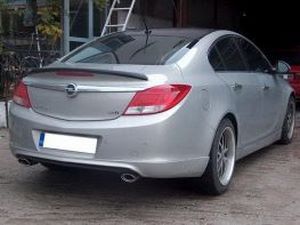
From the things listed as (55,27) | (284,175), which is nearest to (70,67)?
(284,175)

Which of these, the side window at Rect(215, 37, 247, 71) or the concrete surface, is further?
the side window at Rect(215, 37, 247, 71)

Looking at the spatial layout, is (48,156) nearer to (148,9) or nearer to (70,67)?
(70,67)

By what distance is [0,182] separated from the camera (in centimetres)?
583

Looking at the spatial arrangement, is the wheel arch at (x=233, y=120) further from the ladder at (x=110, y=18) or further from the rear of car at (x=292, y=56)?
the ladder at (x=110, y=18)

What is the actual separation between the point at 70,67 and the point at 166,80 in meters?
0.81

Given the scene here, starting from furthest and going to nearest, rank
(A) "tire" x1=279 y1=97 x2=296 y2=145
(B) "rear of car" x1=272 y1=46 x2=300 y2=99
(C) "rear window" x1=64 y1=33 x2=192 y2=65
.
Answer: (B) "rear of car" x1=272 y1=46 x2=300 y2=99, (A) "tire" x1=279 y1=97 x2=296 y2=145, (C) "rear window" x1=64 y1=33 x2=192 y2=65

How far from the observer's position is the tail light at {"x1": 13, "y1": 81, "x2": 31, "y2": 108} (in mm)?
5160

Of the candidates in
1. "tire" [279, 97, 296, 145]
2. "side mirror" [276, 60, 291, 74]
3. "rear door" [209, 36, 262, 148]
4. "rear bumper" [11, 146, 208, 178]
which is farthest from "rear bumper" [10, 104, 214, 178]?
"tire" [279, 97, 296, 145]

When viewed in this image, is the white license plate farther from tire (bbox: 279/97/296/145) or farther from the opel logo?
tire (bbox: 279/97/296/145)

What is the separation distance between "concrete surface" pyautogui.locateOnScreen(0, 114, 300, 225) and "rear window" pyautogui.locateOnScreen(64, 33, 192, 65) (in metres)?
1.17

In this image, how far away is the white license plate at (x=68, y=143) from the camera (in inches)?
187

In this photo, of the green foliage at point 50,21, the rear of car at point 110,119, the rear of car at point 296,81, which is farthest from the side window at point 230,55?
the rear of car at point 296,81

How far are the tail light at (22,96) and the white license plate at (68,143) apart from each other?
362 millimetres

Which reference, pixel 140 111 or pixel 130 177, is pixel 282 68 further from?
pixel 130 177
